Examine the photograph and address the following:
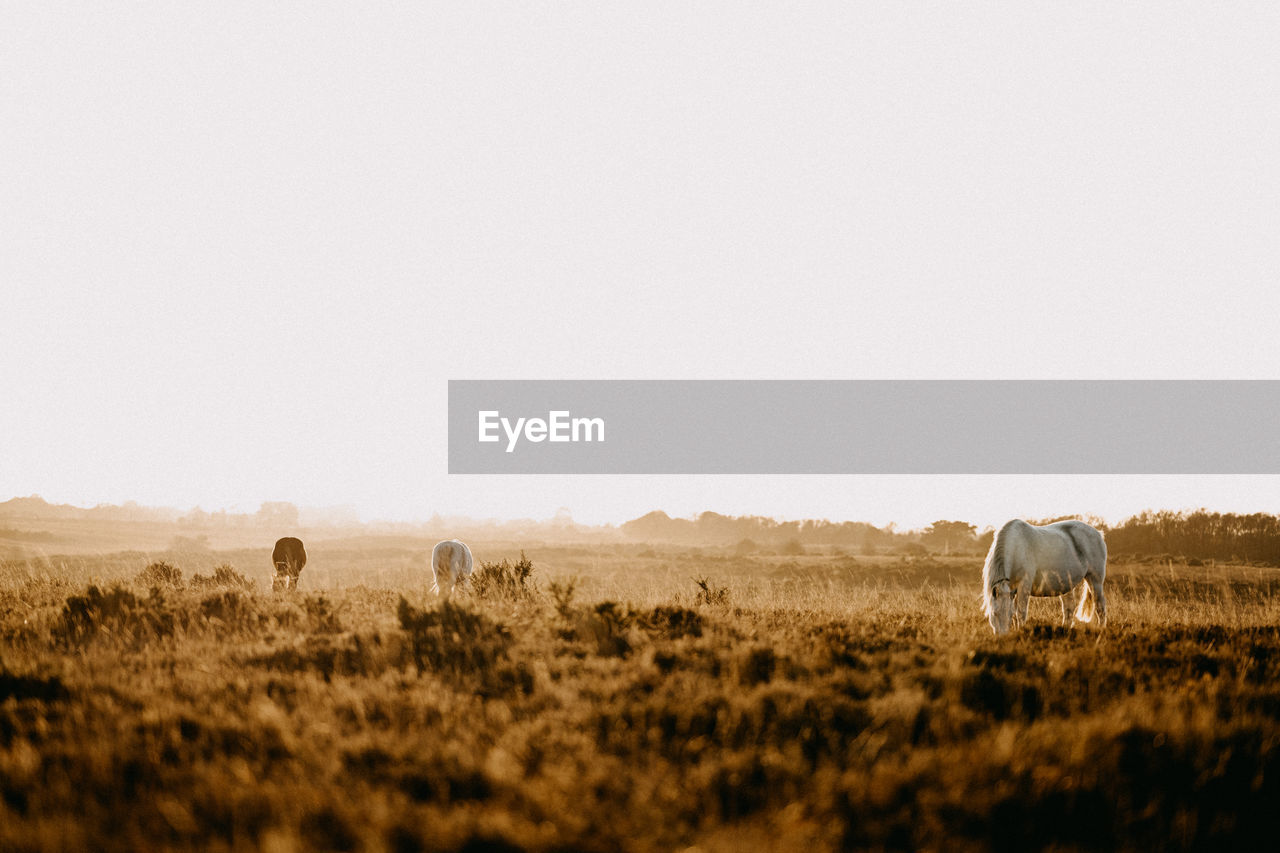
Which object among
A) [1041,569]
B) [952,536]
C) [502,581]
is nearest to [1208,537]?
[952,536]

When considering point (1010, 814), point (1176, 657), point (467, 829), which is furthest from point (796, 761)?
point (1176, 657)

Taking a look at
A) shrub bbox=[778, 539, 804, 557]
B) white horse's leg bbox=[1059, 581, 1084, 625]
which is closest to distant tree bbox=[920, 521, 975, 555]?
shrub bbox=[778, 539, 804, 557]

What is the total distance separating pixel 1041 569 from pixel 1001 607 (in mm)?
1572

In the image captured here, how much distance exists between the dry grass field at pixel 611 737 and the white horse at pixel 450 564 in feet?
22.5

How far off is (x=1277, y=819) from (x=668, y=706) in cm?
354

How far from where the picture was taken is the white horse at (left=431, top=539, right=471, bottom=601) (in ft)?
48.9

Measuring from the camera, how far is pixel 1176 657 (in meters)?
7.22

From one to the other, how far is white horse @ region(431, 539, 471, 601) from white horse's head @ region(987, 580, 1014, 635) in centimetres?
1085

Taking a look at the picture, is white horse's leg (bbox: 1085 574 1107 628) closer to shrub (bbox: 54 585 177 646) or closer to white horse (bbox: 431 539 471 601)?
white horse (bbox: 431 539 471 601)

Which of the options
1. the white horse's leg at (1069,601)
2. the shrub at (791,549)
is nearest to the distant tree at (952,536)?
the shrub at (791,549)

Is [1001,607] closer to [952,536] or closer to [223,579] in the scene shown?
[223,579]

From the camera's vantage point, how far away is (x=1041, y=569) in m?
10.4

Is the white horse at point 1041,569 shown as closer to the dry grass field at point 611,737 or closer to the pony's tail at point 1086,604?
the pony's tail at point 1086,604

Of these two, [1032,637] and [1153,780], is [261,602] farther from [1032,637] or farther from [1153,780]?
[1032,637]
